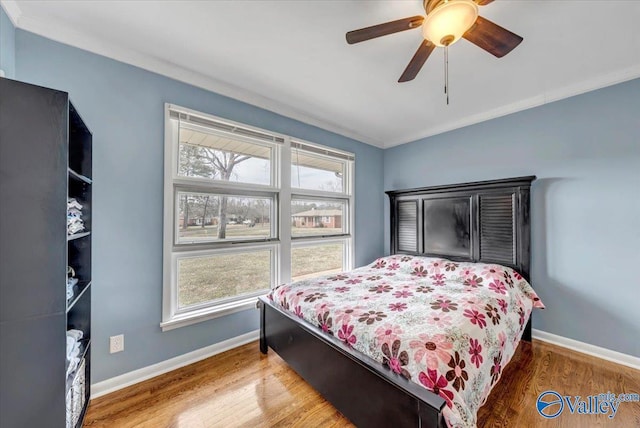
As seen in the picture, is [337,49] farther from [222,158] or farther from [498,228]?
[498,228]

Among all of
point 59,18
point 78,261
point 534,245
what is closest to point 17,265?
point 78,261

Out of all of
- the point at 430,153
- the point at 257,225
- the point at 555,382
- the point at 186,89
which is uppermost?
the point at 186,89

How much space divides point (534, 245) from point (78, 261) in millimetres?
3995

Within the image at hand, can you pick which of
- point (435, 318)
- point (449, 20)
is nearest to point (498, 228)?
point (435, 318)

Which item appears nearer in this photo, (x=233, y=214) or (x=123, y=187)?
(x=123, y=187)

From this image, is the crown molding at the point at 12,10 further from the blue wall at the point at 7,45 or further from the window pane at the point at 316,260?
the window pane at the point at 316,260

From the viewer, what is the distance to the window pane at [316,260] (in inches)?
121

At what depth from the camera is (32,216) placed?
109 cm

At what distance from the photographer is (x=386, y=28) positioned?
4.38ft

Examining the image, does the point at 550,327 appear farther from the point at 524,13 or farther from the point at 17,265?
the point at 17,265

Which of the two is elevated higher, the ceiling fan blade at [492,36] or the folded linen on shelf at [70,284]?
the ceiling fan blade at [492,36]

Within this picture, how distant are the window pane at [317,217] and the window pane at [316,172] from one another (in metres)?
0.20

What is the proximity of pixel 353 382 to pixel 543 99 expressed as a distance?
3.21 metres

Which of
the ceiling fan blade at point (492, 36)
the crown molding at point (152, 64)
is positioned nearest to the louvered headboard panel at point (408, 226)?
the crown molding at point (152, 64)
